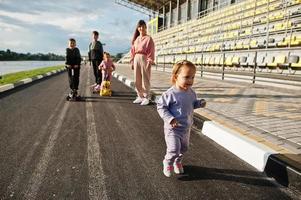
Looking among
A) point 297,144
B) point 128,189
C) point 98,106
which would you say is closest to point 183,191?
point 128,189

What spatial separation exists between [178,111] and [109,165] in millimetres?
1062

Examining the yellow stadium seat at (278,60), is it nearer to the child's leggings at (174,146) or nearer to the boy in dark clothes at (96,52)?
the boy in dark clothes at (96,52)

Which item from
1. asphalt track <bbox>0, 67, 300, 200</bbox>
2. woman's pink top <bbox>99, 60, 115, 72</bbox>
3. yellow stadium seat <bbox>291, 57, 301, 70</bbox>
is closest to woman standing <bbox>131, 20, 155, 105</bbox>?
asphalt track <bbox>0, 67, 300, 200</bbox>

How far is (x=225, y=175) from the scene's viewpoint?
10.9 feet

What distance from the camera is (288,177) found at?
10.1 feet

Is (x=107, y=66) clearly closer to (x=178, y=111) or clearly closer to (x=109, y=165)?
(x=109, y=165)

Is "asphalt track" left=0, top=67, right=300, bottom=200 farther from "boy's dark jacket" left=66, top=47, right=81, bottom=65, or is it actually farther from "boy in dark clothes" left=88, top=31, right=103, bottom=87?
"boy in dark clothes" left=88, top=31, right=103, bottom=87

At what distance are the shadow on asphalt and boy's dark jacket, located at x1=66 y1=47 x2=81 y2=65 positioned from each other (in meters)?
6.66

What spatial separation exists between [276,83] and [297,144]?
25.0 feet

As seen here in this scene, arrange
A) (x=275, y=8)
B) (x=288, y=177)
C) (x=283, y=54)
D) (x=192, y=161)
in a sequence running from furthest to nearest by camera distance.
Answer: (x=275, y=8)
(x=283, y=54)
(x=192, y=161)
(x=288, y=177)

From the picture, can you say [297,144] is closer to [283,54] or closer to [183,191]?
[183,191]

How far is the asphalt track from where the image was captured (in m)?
2.84

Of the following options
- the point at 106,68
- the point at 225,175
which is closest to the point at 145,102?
the point at 106,68

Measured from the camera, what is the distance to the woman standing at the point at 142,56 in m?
7.87
